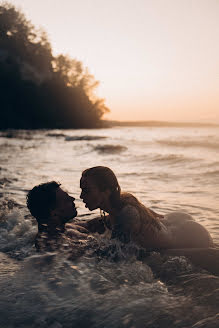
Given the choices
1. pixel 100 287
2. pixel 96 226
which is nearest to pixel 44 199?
pixel 96 226

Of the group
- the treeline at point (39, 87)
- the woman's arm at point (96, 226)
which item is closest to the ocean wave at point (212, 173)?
the woman's arm at point (96, 226)

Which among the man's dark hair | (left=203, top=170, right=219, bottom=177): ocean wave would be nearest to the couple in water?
the man's dark hair

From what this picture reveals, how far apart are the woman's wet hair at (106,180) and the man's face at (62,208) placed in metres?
0.91

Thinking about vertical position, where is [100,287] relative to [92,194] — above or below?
below

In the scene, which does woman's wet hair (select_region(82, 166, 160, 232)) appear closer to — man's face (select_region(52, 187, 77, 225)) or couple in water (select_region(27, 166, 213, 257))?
couple in water (select_region(27, 166, 213, 257))

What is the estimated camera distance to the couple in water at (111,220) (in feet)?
12.2

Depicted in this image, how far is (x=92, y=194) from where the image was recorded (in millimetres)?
3762

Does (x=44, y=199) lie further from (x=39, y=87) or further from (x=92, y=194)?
(x=39, y=87)

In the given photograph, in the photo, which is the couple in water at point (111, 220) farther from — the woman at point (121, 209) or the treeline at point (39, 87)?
the treeline at point (39, 87)

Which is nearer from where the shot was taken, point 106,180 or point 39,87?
point 106,180

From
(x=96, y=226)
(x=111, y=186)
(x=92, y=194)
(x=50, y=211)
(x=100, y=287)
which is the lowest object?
(x=100, y=287)

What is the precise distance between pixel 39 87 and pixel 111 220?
73535 millimetres

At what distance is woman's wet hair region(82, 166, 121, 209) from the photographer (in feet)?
12.1

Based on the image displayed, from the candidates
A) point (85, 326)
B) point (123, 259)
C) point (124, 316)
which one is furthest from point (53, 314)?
point (123, 259)
